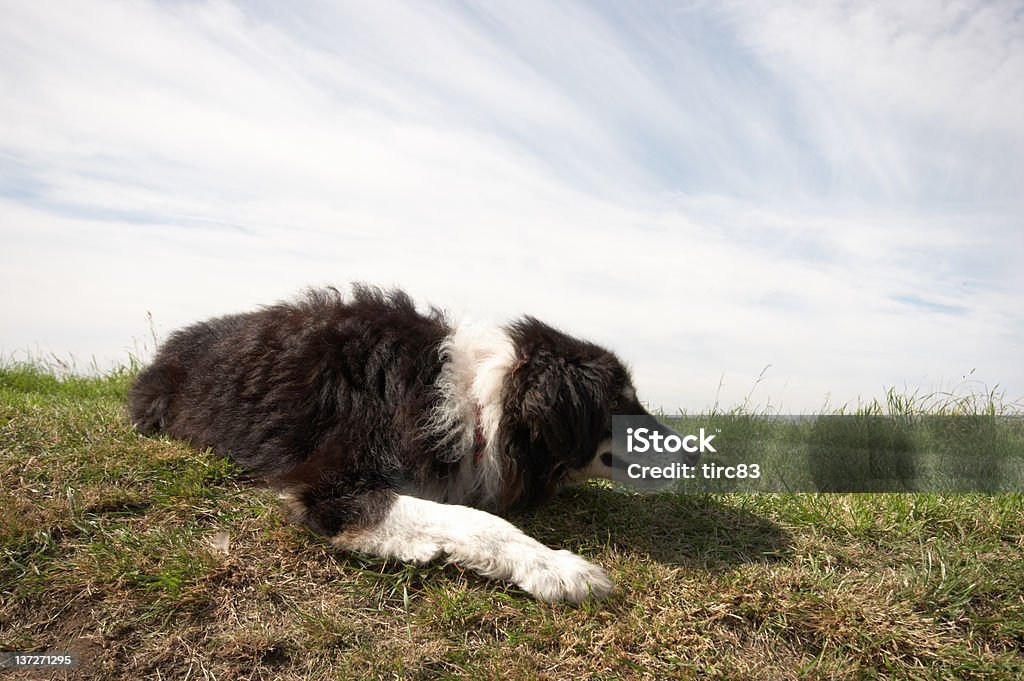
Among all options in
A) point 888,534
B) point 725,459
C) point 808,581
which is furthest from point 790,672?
point 725,459

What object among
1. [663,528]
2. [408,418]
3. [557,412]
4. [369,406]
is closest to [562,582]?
[557,412]

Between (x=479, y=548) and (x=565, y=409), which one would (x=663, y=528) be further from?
(x=479, y=548)

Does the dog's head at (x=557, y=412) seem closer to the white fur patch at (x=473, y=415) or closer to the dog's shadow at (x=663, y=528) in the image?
the white fur patch at (x=473, y=415)

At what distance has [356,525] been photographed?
356cm

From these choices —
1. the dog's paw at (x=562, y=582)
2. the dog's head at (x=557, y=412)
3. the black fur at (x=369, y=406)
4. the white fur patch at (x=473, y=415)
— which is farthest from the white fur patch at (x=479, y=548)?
the dog's head at (x=557, y=412)

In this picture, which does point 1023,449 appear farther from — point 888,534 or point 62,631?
point 62,631

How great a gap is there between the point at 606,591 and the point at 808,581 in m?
1.02

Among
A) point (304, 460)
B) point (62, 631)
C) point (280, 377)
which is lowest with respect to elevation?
point (62, 631)

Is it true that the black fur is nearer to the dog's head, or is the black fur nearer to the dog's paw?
the dog's head

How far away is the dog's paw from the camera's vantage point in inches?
128

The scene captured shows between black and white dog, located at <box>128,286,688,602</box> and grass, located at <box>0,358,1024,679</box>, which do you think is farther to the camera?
black and white dog, located at <box>128,286,688,602</box>

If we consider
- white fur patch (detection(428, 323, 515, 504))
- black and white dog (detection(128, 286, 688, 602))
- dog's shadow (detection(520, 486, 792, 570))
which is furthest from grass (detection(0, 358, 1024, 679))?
white fur patch (detection(428, 323, 515, 504))

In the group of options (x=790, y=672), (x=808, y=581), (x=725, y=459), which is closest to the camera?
(x=790, y=672)

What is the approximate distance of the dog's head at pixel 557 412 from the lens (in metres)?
3.87
